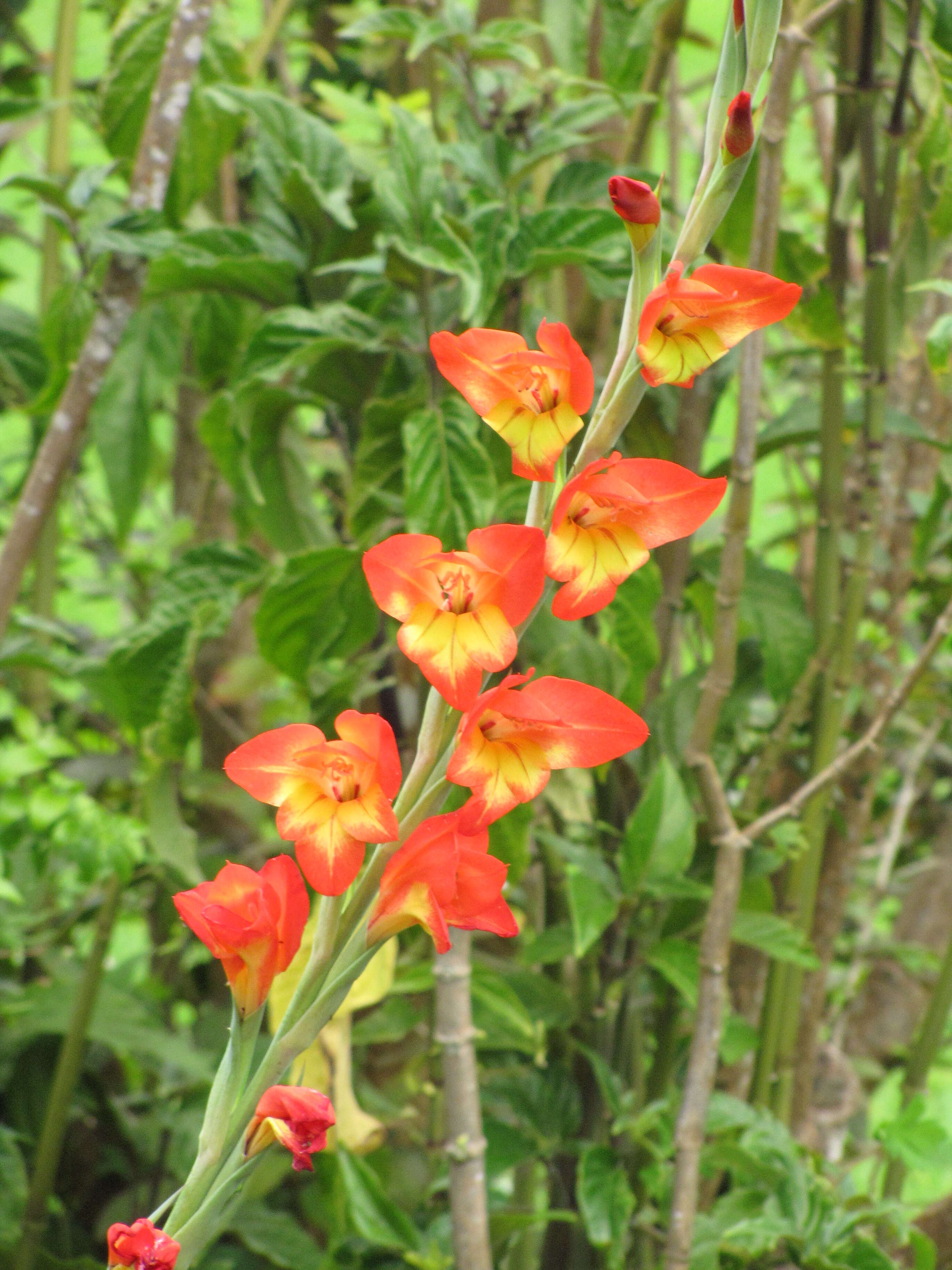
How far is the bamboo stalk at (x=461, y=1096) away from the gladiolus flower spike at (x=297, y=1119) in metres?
0.29

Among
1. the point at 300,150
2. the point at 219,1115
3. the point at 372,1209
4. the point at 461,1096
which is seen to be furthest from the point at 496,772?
the point at 300,150

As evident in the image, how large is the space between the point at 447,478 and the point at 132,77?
399mm

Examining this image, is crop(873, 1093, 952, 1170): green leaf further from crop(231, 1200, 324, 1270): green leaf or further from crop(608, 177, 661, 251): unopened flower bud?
crop(608, 177, 661, 251): unopened flower bud

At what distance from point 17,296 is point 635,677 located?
2.65 m

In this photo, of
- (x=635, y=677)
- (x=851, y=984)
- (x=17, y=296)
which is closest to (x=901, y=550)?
(x=851, y=984)

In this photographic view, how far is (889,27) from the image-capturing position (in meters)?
0.72

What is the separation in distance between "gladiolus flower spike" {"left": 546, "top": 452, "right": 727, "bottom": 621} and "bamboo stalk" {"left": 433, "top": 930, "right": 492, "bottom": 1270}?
32 centimetres

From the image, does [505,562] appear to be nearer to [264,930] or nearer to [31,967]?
[264,930]

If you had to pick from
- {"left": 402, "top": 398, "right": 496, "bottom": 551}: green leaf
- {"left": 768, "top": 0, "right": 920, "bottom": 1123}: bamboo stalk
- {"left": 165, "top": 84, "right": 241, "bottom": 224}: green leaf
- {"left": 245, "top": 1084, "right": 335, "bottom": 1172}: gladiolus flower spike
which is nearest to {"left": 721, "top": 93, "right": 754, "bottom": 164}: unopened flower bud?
{"left": 245, "top": 1084, "right": 335, "bottom": 1172}: gladiolus flower spike

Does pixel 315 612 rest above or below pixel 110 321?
below

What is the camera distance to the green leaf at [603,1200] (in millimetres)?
620

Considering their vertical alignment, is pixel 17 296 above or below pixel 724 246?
below

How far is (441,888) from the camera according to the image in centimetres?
28

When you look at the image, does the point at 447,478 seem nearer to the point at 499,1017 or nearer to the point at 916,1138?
the point at 499,1017
